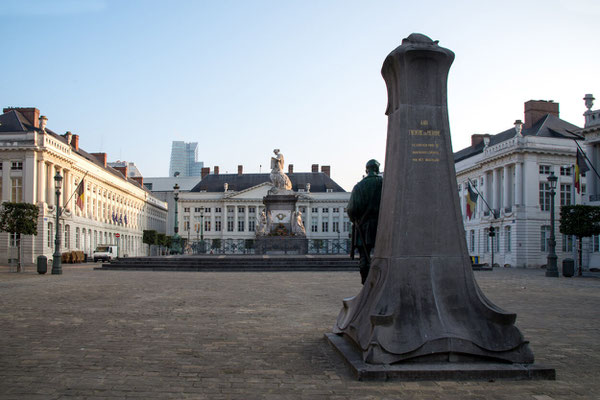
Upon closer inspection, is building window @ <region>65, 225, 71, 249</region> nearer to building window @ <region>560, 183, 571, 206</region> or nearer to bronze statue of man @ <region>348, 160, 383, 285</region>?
building window @ <region>560, 183, 571, 206</region>

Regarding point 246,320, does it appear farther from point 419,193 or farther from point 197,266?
point 197,266

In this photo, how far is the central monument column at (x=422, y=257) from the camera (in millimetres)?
5926

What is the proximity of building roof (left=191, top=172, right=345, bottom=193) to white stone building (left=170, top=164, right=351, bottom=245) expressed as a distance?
200 mm

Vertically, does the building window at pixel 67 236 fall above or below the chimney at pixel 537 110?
below

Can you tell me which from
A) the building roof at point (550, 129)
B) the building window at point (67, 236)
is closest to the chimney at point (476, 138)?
the building roof at point (550, 129)

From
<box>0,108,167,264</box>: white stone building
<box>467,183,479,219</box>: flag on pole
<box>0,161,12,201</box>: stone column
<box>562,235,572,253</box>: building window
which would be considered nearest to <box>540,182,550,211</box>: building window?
<box>562,235,572,253</box>: building window

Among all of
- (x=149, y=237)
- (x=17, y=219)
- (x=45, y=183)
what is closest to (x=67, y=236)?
(x=45, y=183)

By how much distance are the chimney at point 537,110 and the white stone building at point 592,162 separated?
16609 millimetres

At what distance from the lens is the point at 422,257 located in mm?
6375

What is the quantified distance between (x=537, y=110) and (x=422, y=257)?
2194 inches

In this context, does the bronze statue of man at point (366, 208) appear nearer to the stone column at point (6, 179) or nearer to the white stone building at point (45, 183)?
the white stone building at point (45, 183)

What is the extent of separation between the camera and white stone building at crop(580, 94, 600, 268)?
38781 mm

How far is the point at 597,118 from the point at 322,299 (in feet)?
108

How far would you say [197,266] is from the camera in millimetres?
30781
